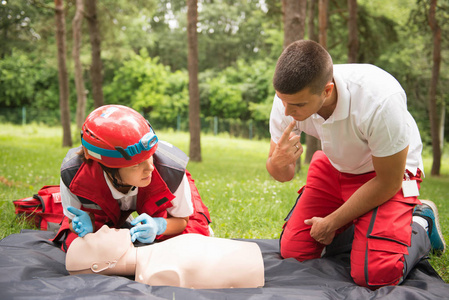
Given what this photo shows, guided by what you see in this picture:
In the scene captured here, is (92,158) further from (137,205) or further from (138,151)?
(137,205)

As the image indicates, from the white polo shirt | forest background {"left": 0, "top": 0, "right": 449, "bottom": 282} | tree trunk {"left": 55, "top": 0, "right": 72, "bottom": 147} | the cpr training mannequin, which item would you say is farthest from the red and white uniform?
tree trunk {"left": 55, "top": 0, "right": 72, "bottom": 147}

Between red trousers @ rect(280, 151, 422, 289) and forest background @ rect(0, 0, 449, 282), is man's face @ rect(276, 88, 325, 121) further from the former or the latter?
forest background @ rect(0, 0, 449, 282)

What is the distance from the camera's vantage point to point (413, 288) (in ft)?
8.48

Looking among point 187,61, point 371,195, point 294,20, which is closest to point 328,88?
point 371,195

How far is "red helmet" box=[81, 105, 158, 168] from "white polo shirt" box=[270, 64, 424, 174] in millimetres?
1112

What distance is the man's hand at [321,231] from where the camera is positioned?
312cm

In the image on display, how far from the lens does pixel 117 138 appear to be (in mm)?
2482

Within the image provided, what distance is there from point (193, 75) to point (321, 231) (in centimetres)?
867

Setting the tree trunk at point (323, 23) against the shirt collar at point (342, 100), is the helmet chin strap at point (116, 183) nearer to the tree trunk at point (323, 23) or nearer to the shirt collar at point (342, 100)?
the shirt collar at point (342, 100)

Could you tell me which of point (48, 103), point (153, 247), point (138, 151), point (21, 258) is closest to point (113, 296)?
point (153, 247)

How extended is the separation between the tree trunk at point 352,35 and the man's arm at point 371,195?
917cm

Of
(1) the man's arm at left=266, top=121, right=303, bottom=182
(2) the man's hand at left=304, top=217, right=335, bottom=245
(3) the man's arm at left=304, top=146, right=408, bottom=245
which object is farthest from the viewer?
(2) the man's hand at left=304, top=217, right=335, bottom=245

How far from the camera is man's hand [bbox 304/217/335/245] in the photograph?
312 centimetres

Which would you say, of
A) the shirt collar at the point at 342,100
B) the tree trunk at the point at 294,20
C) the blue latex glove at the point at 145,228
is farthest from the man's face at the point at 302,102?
the tree trunk at the point at 294,20
